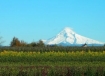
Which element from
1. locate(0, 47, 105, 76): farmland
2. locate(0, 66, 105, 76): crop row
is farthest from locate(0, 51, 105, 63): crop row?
locate(0, 66, 105, 76): crop row

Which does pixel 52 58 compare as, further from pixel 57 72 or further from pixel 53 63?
pixel 57 72

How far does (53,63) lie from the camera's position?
136ft

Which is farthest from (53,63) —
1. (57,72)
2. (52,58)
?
(57,72)

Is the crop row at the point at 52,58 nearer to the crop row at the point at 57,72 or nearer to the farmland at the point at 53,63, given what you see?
the farmland at the point at 53,63

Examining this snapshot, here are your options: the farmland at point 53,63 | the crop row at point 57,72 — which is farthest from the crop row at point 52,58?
the crop row at point 57,72

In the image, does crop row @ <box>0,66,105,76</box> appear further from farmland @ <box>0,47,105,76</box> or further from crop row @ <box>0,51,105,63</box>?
crop row @ <box>0,51,105,63</box>

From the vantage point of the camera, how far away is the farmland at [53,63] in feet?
75.0

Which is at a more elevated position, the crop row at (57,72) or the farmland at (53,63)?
the farmland at (53,63)

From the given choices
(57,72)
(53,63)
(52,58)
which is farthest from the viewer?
(52,58)

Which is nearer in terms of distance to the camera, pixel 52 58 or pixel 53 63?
pixel 53 63

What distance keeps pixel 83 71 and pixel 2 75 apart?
15.2 feet

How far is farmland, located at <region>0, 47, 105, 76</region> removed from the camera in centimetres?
2286

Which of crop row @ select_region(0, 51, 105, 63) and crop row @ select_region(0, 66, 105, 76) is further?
crop row @ select_region(0, 51, 105, 63)

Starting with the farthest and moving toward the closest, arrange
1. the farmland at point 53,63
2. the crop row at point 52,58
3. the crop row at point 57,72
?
the crop row at point 52,58
the farmland at point 53,63
the crop row at point 57,72
